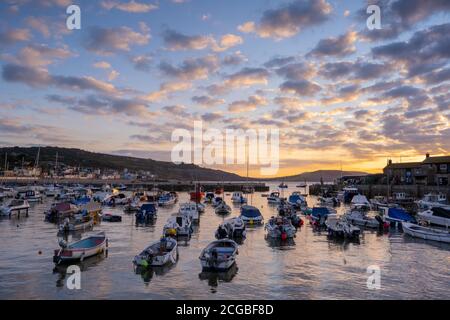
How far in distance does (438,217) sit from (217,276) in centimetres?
4070

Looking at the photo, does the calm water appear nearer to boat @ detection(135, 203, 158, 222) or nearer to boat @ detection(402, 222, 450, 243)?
boat @ detection(402, 222, 450, 243)

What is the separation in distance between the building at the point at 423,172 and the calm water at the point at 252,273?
188 ft

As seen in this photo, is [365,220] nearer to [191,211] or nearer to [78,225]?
[191,211]

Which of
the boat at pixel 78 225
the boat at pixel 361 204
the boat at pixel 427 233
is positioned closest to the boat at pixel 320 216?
the boat at pixel 427 233

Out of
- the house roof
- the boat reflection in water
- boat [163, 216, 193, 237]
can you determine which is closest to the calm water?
the boat reflection in water

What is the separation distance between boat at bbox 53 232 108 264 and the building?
268 ft

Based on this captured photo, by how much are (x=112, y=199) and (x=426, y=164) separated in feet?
252

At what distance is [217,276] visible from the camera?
25859mm

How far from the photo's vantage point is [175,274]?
26078mm

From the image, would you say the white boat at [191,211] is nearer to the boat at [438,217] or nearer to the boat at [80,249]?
the boat at [80,249]

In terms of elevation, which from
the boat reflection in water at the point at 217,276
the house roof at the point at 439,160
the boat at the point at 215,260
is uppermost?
the house roof at the point at 439,160

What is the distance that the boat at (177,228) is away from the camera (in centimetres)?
4119

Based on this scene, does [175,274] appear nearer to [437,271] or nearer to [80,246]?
[80,246]

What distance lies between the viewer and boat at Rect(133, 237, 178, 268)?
1075 inches
